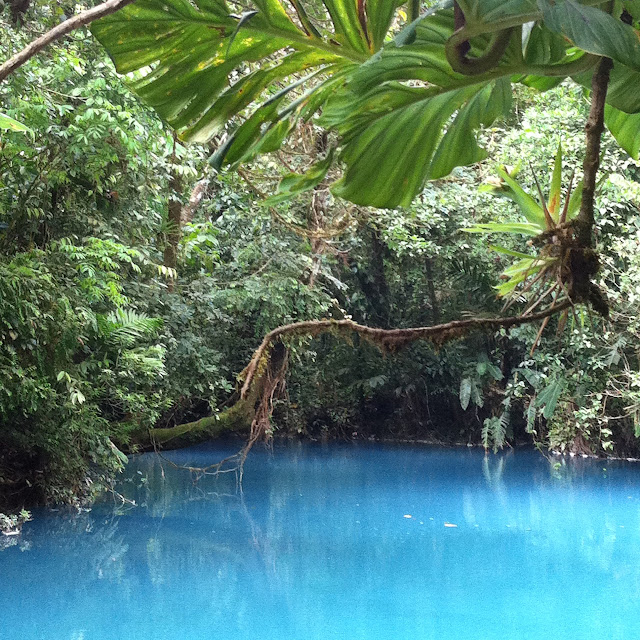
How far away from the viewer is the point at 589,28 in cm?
48

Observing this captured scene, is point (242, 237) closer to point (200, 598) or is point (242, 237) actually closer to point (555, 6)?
point (200, 598)

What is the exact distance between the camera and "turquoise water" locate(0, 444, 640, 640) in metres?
4.35

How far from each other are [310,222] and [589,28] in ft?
24.5

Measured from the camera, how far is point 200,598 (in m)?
4.83

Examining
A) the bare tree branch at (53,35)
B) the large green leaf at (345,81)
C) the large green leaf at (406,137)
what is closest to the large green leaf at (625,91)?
the large green leaf at (345,81)

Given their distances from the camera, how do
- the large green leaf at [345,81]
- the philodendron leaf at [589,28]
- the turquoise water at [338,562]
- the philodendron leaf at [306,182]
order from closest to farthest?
the philodendron leaf at [589,28] → the large green leaf at [345,81] → the philodendron leaf at [306,182] → the turquoise water at [338,562]

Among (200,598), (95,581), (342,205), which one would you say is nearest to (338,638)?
(200,598)

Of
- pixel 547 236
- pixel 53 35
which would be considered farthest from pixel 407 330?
pixel 53 35

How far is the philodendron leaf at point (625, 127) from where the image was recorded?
845 mm

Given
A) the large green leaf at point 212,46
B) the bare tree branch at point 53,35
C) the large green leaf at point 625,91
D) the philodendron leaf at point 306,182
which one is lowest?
the philodendron leaf at point 306,182

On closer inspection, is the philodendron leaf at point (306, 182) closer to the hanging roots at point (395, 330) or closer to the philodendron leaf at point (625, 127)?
the hanging roots at point (395, 330)

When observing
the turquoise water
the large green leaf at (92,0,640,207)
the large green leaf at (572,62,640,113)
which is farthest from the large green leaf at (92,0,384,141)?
the turquoise water

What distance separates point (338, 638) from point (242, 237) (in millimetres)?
5048

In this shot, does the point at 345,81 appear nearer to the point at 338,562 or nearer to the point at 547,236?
the point at 547,236
